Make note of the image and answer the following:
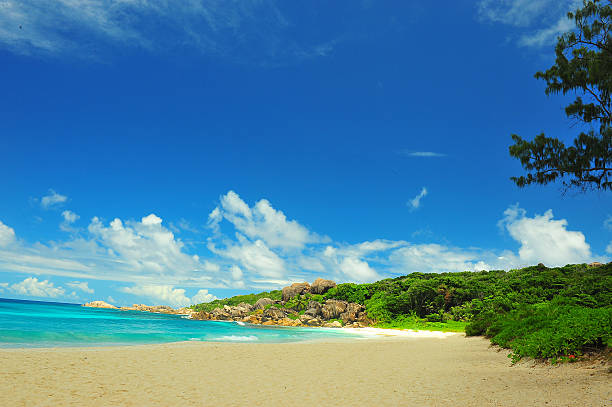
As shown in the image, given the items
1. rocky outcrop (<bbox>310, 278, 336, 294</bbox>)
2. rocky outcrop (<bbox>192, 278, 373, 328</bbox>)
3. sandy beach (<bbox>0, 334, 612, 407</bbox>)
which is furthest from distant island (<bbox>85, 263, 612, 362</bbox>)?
sandy beach (<bbox>0, 334, 612, 407</bbox>)

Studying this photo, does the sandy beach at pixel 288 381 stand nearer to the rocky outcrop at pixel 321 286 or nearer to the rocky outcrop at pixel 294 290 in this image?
the rocky outcrop at pixel 294 290

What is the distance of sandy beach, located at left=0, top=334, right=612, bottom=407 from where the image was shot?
855cm

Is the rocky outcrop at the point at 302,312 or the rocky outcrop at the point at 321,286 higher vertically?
the rocky outcrop at the point at 321,286

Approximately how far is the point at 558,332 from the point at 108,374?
1546 centimetres

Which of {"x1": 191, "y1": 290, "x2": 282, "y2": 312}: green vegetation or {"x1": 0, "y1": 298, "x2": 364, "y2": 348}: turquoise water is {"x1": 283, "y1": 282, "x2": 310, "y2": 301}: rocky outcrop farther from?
{"x1": 0, "y1": 298, "x2": 364, "y2": 348}: turquoise water

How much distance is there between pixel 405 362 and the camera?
15938 mm

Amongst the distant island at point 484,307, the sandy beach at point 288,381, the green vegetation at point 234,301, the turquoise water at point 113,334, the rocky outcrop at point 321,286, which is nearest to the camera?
the sandy beach at point 288,381

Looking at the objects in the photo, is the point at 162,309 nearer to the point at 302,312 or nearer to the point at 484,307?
the point at 302,312

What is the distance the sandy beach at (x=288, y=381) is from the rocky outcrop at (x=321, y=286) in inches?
3035

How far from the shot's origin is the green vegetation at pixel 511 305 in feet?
36.3

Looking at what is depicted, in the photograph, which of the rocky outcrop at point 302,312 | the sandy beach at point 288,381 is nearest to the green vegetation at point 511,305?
the sandy beach at point 288,381

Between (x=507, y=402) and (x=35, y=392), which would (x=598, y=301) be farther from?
(x=35, y=392)

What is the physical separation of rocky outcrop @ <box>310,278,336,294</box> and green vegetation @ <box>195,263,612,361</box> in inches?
110

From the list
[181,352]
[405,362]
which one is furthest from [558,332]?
[181,352]
